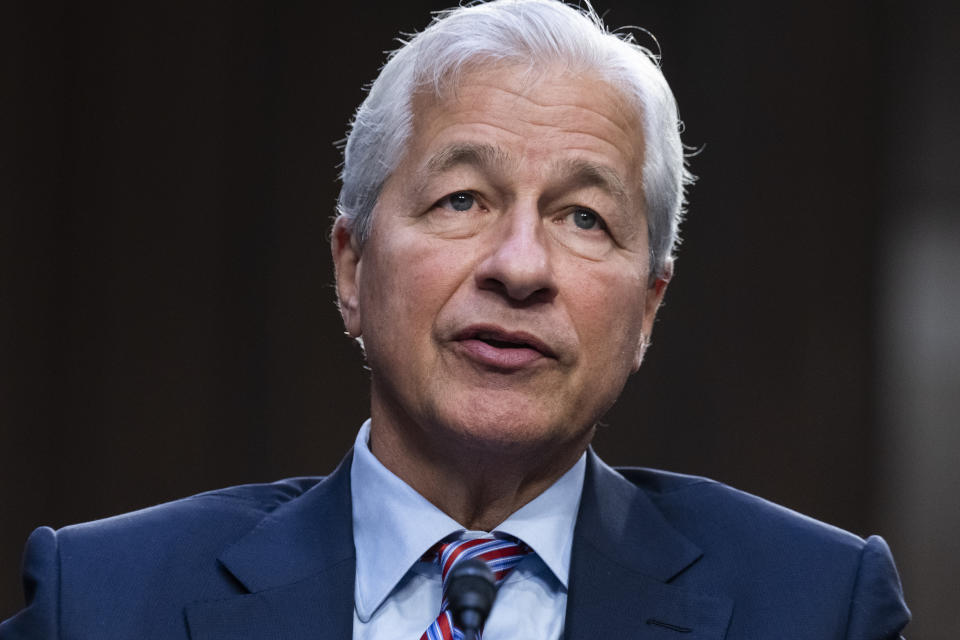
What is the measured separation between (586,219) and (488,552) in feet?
1.55

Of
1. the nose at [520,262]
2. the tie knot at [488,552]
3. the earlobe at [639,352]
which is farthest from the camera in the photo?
the earlobe at [639,352]

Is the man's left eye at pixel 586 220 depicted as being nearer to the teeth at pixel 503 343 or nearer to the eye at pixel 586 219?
the eye at pixel 586 219

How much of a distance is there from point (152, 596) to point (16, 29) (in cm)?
208

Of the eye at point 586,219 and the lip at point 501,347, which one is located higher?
the eye at point 586,219

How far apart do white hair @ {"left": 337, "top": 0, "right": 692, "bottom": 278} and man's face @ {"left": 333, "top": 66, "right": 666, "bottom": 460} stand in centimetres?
3

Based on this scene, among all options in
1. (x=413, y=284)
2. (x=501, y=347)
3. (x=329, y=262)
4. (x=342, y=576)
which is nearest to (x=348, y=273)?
(x=413, y=284)

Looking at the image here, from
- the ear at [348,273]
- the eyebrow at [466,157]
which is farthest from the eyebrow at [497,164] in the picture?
the ear at [348,273]

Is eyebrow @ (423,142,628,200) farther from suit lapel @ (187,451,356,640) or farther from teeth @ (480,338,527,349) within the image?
suit lapel @ (187,451,356,640)

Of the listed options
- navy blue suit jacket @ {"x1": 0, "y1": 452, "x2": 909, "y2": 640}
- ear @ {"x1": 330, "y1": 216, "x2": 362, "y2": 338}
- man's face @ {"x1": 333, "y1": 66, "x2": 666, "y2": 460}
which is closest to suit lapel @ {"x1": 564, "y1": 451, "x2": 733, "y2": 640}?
navy blue suit jacket @ {"x1": 0, "y1": 452, "x2": 909, "y2": 640}

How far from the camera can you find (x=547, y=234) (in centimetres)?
165

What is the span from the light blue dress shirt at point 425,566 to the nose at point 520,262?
33 centimetres

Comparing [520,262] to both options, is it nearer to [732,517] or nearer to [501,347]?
[501,347]

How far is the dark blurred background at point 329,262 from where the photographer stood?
329 cm

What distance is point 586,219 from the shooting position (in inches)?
66.8
